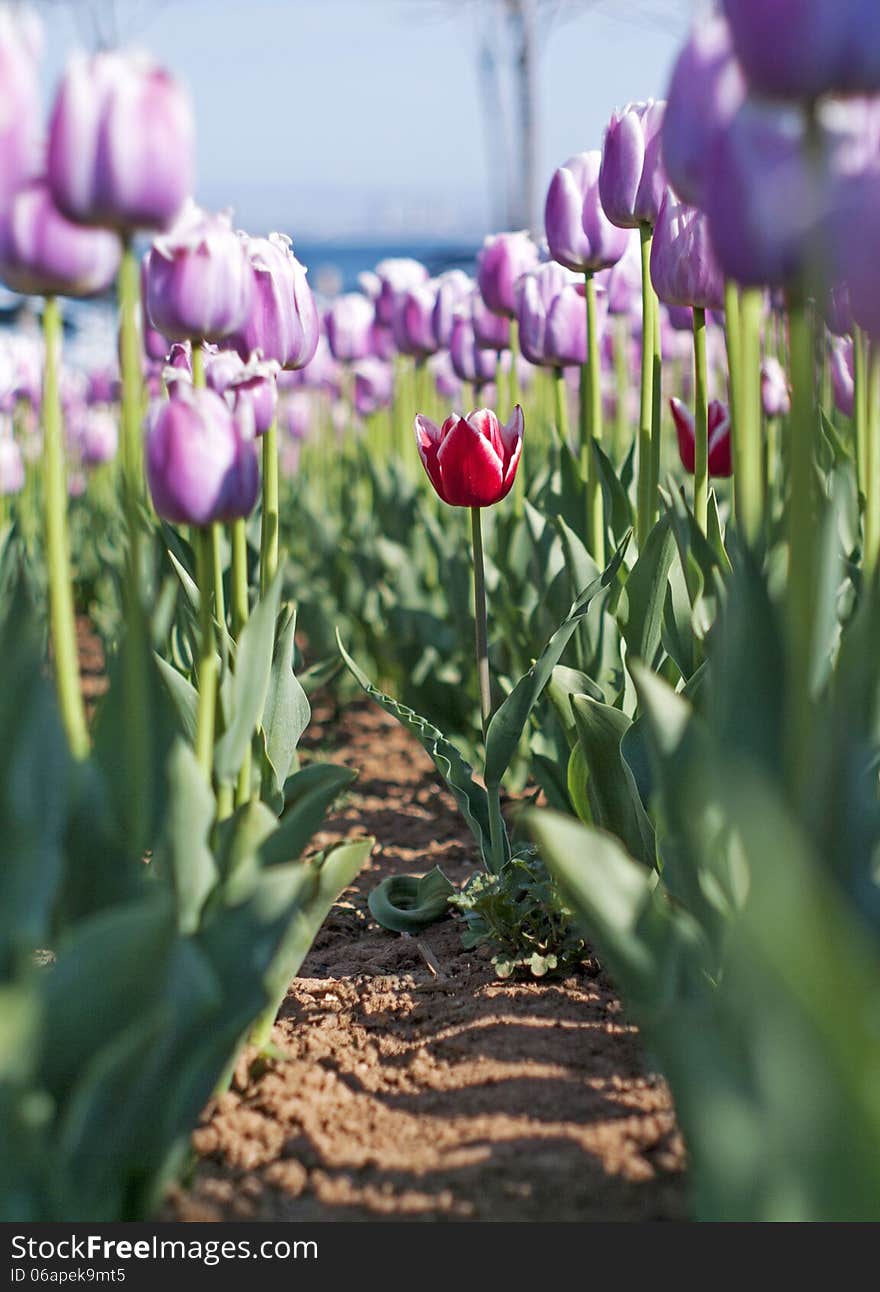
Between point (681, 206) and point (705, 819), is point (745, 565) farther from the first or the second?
point (681, 206)

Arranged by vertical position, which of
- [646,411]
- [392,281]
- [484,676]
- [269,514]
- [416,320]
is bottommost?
[484,676]

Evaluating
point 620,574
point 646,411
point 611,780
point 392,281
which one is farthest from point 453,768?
point 392,281

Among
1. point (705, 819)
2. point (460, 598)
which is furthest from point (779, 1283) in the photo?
point (460, 598)

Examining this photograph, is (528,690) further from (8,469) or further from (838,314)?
(8,469)

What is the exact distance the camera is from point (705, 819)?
1.27 meters

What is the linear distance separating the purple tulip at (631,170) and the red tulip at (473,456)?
334mm

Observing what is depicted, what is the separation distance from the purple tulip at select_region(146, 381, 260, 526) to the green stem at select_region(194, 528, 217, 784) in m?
0.10

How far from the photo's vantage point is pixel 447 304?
342 cm

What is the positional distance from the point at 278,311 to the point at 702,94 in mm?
737

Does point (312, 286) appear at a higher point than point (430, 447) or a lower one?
higher

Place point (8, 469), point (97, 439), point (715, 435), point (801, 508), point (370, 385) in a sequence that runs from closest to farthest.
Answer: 1. point (801, 508)
2. point (715, 435)
3. point (8, 469)
4. point (370, 385)
5. point (97, 439)

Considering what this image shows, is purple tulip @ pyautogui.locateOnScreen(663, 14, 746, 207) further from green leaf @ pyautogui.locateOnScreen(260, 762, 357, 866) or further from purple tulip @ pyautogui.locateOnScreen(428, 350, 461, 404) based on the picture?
purple tulip @ pyautogui.locateOnScreen(428, 350, 461, 404)

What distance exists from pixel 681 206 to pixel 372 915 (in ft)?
4.25

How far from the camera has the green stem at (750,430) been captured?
3.98ft
